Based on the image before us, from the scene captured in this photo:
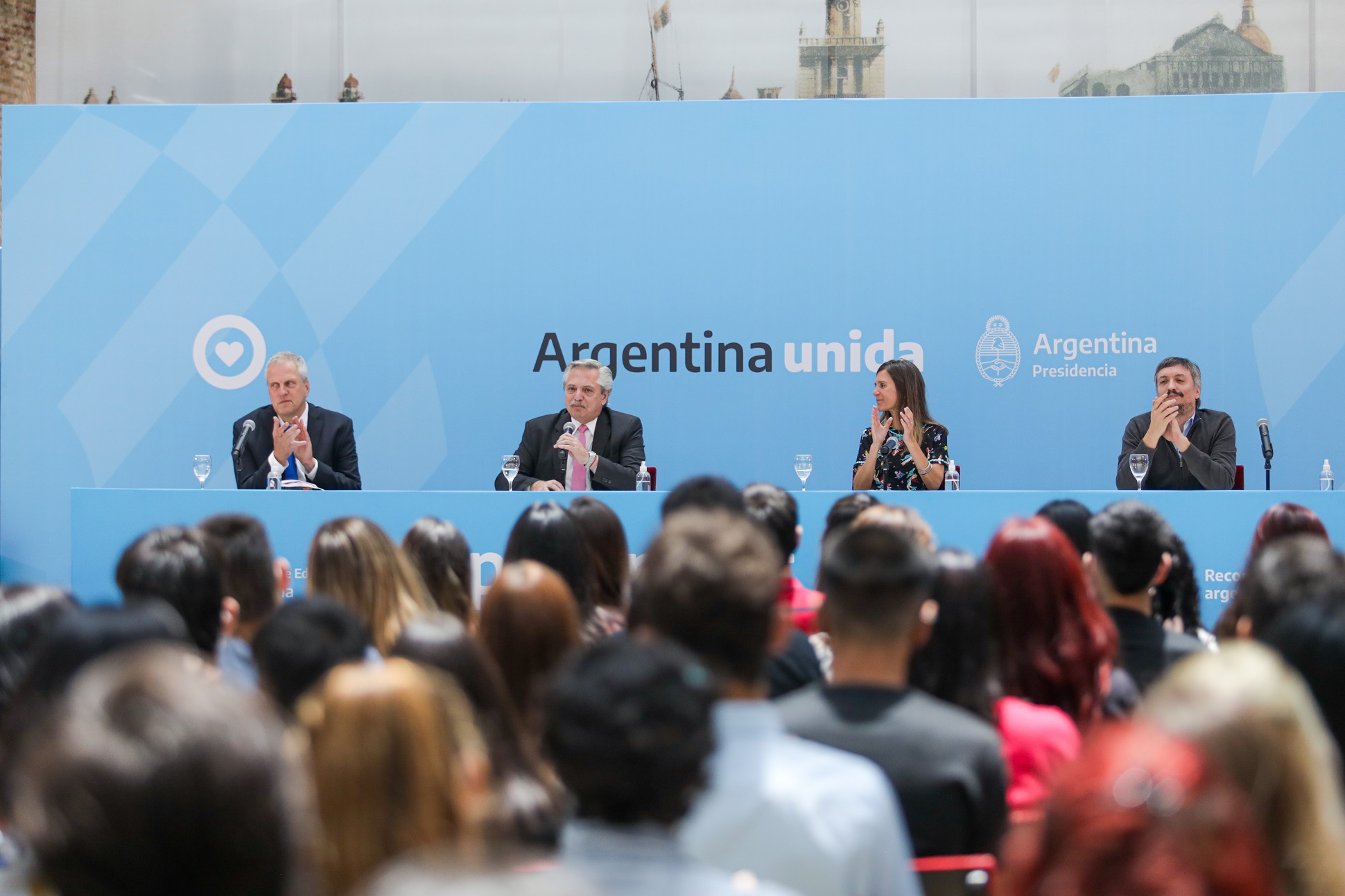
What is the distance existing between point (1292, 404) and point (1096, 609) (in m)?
5.35

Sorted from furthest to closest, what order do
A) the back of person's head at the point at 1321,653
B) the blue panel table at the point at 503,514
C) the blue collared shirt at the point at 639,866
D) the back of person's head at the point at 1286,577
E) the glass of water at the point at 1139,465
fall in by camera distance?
1. the glass of water at the point at 1139,465
2. the blue panel table at the point at 503,514
3. the back of person's head at the point at 1286,577
4. the back of person's head at the point at 1321,653
5. the blue collared shirt at the point at 639,866

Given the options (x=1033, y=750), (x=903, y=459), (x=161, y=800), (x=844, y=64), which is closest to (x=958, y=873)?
(x=1033, y=750)

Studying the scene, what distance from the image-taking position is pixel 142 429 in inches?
281

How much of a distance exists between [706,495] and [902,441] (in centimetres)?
306

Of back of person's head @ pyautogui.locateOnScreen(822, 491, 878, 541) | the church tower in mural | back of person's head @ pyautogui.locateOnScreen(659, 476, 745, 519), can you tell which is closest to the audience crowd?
back of person's head @ pyautogui.locateOnScreen(659, 476, 745, 519)

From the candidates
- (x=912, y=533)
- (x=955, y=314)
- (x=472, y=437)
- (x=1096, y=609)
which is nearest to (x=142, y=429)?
(x=472, y=437)

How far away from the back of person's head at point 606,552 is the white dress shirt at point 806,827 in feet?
5.78

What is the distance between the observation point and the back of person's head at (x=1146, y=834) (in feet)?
2.89


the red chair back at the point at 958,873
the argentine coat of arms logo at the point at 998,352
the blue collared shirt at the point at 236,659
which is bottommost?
the red chair back at the point at 958,873

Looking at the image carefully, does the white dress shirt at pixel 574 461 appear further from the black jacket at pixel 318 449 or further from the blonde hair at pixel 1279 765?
the blonde hair at pixel 1279 765

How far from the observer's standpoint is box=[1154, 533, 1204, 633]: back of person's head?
3070 mm

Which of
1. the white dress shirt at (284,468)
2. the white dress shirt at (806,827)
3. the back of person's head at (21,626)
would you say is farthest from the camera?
the white dress shirt at (284,468)

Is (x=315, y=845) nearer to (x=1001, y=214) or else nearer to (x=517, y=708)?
(x=517, y=708)

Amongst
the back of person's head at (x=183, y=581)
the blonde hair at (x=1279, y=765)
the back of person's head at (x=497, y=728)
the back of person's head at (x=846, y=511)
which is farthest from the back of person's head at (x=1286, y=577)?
the back of person's head at (x=183, y=581)
